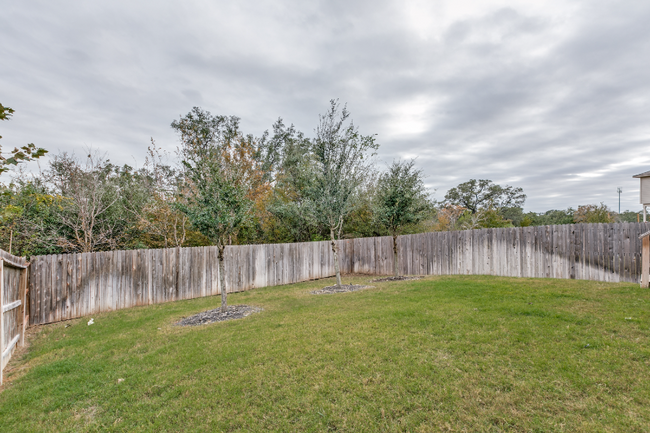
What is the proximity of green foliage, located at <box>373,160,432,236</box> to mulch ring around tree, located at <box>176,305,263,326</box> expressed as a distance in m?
5.77

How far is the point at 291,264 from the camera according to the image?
11305 millimetres

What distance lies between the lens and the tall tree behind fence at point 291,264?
6852mm

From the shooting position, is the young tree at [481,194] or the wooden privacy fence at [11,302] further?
the young tree at [481,194]

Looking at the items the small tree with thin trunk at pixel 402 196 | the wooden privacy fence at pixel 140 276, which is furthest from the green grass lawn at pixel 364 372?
the small tree with thin trunk at pixel 402 196

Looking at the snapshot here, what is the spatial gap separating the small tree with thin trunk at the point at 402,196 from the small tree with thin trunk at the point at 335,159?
1.41 meters

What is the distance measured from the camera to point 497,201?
35188mm

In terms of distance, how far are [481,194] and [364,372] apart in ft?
121

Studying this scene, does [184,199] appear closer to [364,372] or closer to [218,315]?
[218,315]

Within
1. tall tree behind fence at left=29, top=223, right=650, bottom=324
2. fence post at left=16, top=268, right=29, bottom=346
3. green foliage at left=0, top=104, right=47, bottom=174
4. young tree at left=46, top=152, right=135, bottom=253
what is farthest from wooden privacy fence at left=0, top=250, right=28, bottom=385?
young tree at left=46, top=152, right=135, bottom=253

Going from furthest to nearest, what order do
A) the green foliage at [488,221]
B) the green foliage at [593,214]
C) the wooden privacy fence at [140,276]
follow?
the green foliage at [593,214]
the green foliage at [488,221]
the wooden privacy fence at [140,276]

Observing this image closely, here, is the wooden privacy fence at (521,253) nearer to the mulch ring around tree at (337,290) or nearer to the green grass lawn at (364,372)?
the green grass lawn at (364,372)

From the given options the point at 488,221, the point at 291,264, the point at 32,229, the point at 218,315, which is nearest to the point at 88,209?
the point at 32,229

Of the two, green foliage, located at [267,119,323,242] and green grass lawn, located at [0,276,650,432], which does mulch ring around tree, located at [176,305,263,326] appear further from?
green foliage, located at [267,119,323,242]

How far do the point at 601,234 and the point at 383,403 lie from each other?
336 inches
